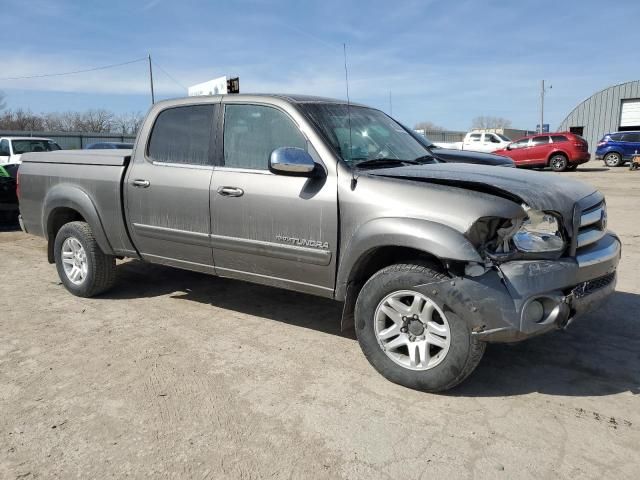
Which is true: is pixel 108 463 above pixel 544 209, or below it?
below

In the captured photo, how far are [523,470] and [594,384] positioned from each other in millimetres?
1174

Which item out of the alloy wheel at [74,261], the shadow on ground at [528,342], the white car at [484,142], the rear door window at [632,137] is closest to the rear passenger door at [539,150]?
the white car at [484,142]

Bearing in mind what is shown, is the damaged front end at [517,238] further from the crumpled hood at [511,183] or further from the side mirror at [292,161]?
the side mirror at [292,161]

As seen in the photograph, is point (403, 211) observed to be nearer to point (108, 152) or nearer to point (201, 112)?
point (201, 112)

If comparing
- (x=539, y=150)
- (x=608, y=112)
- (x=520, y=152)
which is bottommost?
(x=520, y=152)

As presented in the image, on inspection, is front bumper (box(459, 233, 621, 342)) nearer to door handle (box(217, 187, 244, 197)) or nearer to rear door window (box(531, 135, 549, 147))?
door handle (box(217, 187, 244, 197))

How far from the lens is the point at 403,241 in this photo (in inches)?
125

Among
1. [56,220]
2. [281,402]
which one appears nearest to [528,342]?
[281,402]

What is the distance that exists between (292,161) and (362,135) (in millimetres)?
834

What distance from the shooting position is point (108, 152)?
5.26 metres

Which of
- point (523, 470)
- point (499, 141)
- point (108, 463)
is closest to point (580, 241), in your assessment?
point (523, 470)

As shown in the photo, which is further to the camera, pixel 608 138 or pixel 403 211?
pixel 608 138

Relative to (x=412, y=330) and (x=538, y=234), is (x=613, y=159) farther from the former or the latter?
(x=412, y=330)

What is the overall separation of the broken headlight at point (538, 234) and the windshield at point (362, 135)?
1.19 m
